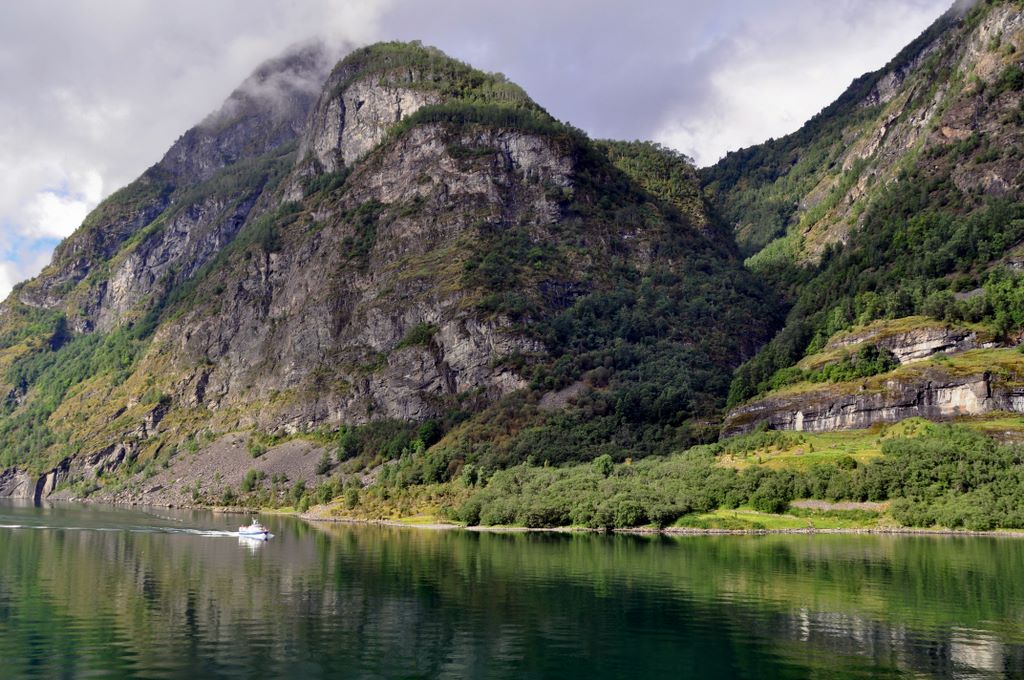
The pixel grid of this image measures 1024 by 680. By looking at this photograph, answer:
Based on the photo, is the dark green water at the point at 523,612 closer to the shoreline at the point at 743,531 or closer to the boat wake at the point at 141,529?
the shoreline at the point at 743,531

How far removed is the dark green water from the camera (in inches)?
2292

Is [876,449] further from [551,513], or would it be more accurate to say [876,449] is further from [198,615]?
[198,615]

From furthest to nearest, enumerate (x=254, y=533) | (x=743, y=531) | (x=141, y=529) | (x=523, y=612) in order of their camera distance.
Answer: (x=141, y=529) → (x=254, y=533) → (x=743, y=531) → (x=523, y=612)

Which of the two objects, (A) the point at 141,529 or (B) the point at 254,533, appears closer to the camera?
(B) the point at 254,533

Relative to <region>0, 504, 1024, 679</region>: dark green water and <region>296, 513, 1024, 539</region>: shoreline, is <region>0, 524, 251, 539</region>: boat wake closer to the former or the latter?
<region>0, 504, 1024, 679</region>: dark green water

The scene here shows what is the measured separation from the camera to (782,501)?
167375 mm

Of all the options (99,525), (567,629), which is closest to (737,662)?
(567,629)

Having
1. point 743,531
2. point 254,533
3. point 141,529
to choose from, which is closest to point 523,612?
point 743,531

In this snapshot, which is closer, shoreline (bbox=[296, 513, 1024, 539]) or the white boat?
shoreline (bbox=[296, 513, 1024, 539])

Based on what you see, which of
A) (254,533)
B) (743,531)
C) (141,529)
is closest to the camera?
(743,531)

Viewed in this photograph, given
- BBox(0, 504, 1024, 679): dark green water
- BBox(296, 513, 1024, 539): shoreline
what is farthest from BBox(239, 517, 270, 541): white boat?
BBox(296, 513, 1024, 539): shoreline

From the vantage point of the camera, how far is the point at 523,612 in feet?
254

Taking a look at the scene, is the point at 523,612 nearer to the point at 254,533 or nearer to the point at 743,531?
the point at 743,531

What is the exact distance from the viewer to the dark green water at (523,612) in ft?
191
